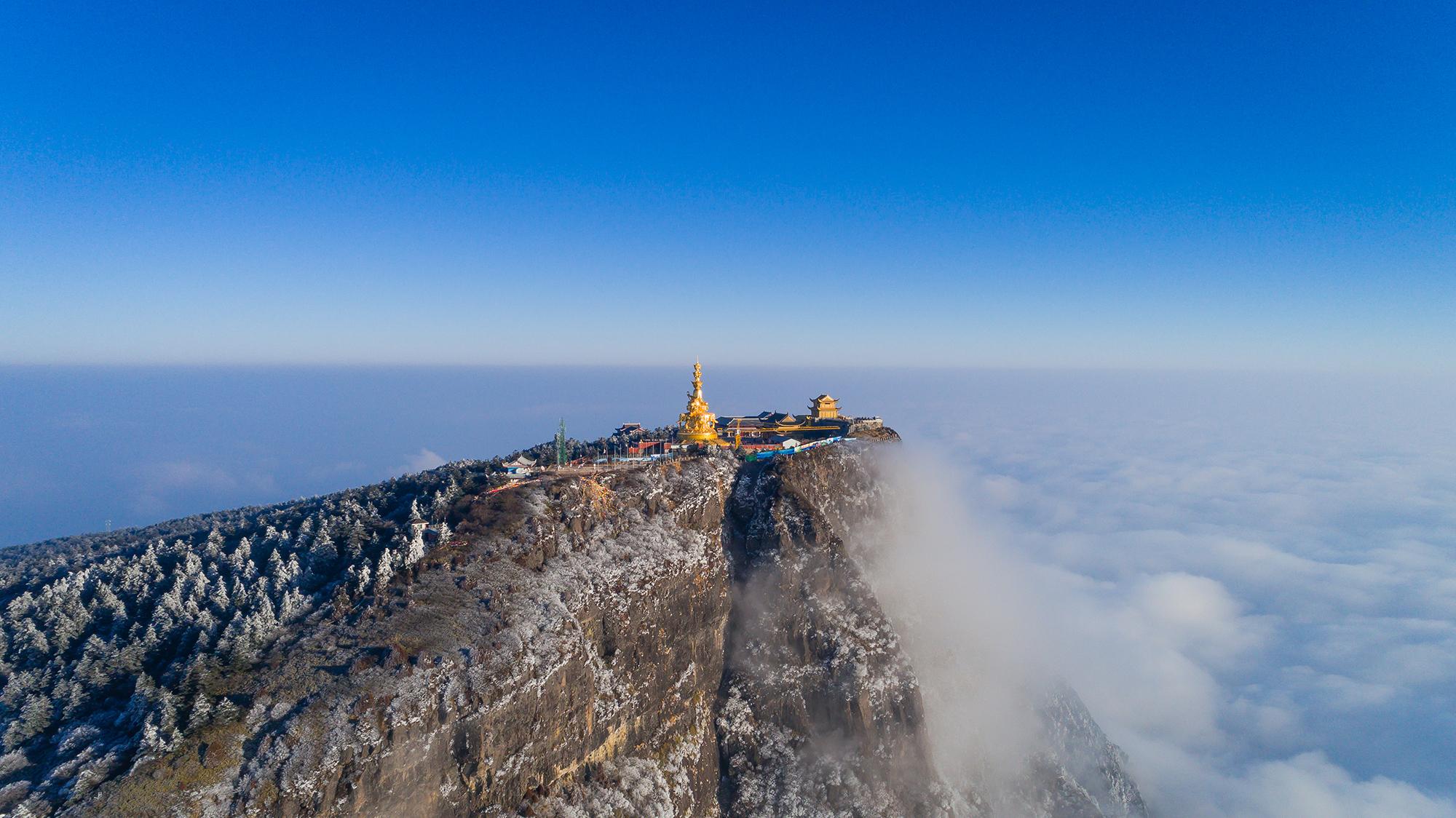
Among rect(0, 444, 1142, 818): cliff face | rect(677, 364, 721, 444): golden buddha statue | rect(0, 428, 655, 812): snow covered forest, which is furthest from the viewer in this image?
rect(677, 364, 721, 444): golden buddha statue

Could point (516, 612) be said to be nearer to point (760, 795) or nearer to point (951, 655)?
point (760, 795)

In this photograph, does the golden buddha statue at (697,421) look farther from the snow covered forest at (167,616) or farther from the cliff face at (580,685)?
the snow covered forest at (167,616)

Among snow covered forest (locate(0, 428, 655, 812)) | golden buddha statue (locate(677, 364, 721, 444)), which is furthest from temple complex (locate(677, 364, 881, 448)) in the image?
snow covered forest (locate(0, 428, 655, 812))

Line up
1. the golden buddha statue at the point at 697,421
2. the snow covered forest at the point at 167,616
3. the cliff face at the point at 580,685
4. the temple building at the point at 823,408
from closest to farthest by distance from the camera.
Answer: the snow covered forest at the point at 167,616 < the cliff face at the point at 580,685 < the golden buddha statue at the point at 697,421 < the temple building at the point at 823,408

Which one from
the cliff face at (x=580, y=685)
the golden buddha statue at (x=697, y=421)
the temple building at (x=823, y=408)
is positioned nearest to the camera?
the cliff face at (x=580, y=685)

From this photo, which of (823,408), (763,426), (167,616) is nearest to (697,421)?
(763,426)

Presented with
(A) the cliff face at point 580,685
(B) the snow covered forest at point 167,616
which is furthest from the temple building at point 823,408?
(B) the snow covered forest at point 167,616

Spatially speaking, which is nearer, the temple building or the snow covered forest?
the snow covered forest

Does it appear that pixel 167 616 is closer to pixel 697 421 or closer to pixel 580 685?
pixel 580 685

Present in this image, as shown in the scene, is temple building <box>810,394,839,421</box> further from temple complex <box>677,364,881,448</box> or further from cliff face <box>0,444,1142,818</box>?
cliff face <box>0,444,1142,818</box>
